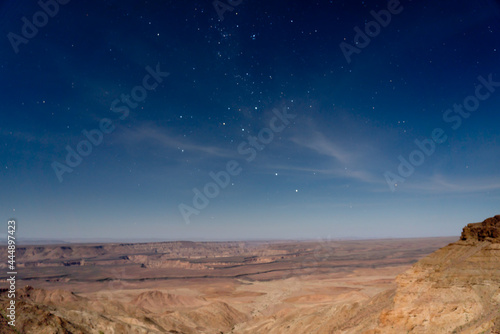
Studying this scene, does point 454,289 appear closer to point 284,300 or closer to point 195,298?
point 284,300

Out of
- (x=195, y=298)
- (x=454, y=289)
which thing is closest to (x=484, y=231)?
(x=454, y=289)

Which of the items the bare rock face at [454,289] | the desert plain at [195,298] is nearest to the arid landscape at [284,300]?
the bare rock face at [454,289]

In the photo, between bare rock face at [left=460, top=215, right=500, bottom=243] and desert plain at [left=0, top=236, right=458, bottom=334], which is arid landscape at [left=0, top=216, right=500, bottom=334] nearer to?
bare rock face at [left=460, top=215, right=500, bottom=243]

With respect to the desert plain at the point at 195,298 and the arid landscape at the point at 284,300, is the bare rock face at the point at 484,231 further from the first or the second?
the desert plain at the point at 195,298

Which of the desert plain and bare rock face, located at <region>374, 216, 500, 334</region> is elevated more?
bare rock face, located at <region>374, 216, 500, 334</region>

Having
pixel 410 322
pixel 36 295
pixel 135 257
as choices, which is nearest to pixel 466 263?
pixel 410 322

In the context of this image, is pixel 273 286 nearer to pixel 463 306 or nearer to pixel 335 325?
pixel 335 325

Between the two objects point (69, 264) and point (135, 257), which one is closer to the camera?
point (69, 264)

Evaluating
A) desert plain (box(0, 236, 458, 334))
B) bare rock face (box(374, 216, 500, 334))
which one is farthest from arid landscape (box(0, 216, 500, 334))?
desert plain (box(0, 236, 458, 334))
